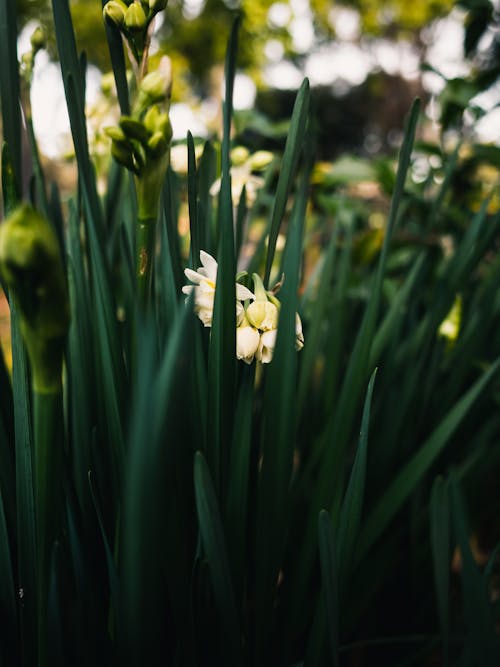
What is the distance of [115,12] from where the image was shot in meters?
0.35

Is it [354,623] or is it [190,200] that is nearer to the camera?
[190,200]

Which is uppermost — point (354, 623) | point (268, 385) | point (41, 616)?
point (268, 385)

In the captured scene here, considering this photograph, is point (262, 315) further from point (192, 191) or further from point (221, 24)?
point (221, 24)

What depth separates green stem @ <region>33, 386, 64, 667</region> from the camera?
0.92 ft

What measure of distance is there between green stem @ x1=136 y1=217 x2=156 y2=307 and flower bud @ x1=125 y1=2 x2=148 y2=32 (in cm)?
13

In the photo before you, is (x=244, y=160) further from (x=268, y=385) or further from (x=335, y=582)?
(x=335, y=582)

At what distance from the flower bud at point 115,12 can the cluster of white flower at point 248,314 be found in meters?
0.17

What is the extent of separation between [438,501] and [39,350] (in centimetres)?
28

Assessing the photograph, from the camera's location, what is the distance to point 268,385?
1.22 feet

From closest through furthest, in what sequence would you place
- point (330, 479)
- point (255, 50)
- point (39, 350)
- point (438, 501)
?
point (39, 350)
point (438, 501)
point (330, 479)
point (255, 50)

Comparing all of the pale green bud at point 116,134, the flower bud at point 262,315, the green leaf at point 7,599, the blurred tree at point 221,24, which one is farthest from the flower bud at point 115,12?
the blurred tree at point 221,24

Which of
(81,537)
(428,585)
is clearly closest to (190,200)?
(81,537)

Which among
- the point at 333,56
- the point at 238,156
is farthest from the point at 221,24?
the point at 238,156

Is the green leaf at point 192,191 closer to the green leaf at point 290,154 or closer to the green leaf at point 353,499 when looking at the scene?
the green leaf at point 290,154
